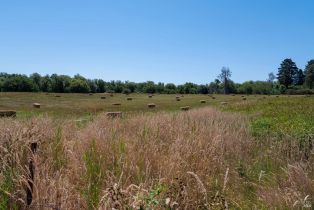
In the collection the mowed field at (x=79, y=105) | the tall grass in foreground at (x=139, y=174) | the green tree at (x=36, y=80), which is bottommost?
the mowed field at (x=79, y=105)

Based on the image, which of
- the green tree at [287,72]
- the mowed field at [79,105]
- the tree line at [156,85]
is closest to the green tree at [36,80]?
the tree line at [156,85]

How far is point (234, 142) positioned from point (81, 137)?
12.0 ft

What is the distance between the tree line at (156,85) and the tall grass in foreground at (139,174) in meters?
82.0

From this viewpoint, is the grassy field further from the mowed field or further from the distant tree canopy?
the distant tree canopy

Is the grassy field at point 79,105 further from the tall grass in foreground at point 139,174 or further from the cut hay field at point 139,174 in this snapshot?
the tall grass in foreground at point 139,174

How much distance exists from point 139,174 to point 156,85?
119 m

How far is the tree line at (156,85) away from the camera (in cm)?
8925

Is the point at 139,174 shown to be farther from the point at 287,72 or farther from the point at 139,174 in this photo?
the point at 287,72

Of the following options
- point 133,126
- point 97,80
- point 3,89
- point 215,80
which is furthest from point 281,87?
point 133,126

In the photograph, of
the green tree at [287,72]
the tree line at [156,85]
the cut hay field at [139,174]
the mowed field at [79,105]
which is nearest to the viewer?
the cut hay field at [139,174]

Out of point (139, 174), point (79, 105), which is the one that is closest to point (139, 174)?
point (139, 174)

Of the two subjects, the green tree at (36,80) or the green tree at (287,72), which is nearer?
the green tree at (36,80)

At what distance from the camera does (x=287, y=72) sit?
125938 millimetres

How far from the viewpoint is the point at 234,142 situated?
335 inches
